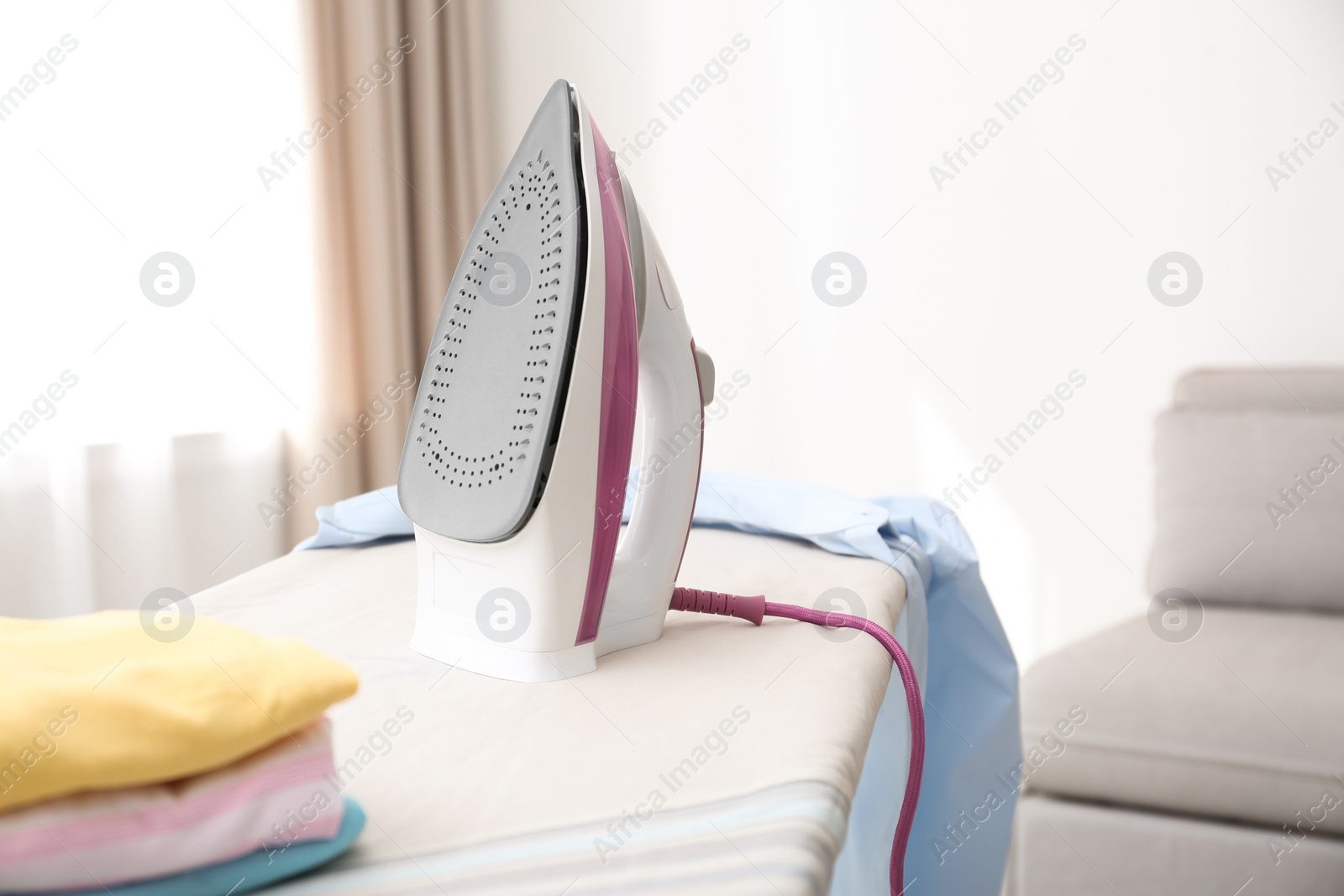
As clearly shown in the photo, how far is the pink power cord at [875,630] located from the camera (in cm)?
70

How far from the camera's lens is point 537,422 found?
2.03 ft

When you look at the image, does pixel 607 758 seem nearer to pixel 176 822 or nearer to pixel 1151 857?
pixel 176 822

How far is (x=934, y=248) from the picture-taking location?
6.84 feet

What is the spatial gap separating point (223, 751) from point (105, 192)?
61.6 inches

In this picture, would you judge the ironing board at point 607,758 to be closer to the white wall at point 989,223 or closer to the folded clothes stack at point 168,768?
the folded clothes stack at point 168,768

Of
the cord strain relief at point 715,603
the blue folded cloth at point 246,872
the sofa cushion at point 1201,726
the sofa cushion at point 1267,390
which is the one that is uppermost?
the sofa cushion at point 1267,390

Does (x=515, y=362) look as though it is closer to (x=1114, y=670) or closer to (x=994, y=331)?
(x=1114, y=670)

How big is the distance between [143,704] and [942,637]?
859 mm

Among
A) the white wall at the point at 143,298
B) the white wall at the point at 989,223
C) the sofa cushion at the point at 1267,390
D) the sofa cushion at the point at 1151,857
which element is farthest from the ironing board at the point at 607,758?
the white wall at the point at 989,223

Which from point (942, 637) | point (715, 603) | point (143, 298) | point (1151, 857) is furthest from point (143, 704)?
point (143, 298)

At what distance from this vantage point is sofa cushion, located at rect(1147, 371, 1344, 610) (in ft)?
5.06

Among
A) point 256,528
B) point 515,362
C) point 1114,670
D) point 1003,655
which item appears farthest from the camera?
point 256,528

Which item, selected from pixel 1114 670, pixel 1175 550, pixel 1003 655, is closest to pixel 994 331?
pixel 1175 550

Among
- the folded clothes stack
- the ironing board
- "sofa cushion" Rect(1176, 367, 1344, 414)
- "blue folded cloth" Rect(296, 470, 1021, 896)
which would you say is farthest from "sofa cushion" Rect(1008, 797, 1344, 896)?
the folded clothes stack
